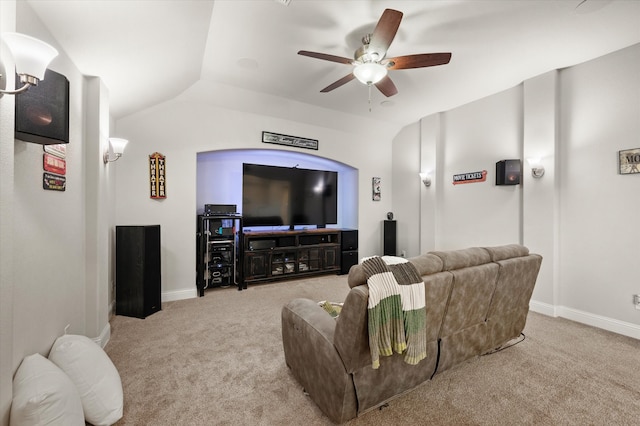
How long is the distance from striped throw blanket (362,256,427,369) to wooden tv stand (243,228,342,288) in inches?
124

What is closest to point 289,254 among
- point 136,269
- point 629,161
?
point 136,269

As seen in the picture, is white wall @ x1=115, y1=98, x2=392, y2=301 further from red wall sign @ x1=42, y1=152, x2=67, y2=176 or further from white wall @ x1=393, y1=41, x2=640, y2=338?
white wall @ x1=393, y1=41, x2=640, y2=338

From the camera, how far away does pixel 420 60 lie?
2391 mm

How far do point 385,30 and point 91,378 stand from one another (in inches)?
122

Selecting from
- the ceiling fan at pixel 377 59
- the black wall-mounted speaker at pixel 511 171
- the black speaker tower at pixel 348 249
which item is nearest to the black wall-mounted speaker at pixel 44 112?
the ceiling fan at pixel 377 59

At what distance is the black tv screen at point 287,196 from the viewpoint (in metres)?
4.49

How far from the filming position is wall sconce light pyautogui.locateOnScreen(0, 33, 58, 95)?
1.07 meters

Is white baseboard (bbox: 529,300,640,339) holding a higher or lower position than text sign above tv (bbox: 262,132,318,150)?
lower

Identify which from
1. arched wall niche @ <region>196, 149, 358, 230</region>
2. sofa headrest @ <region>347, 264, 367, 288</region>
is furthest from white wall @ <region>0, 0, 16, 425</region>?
arched wall niche @ <region>196, 149, 358, 230</region>

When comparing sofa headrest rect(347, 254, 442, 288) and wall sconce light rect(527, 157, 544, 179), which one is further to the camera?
wall sconce light rect(527, 157, 544, 179)

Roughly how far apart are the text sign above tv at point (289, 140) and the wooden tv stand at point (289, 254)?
1543mm

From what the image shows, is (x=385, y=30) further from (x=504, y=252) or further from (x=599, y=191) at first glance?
(x=599, y=191)

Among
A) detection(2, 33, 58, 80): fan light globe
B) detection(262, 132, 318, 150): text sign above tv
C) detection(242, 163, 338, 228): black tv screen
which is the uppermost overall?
detection(262, 132, 318, 150): text sign above tv

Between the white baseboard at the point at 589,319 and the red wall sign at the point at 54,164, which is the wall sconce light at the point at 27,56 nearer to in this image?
the red wall sign at the point at 54,164
